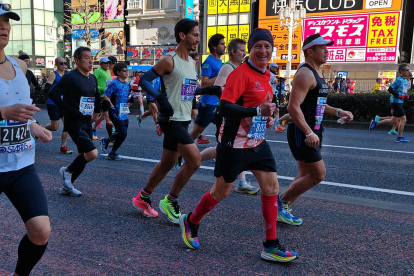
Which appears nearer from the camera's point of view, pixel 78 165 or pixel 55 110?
pixel 78 165

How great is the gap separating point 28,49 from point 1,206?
175ft

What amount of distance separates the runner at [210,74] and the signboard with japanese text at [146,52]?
38.5m

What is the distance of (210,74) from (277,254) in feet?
12.7

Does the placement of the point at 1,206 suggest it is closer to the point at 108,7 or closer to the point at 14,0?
the point at 108,7

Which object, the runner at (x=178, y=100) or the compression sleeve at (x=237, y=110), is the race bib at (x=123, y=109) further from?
the compression sleeve at (x=237, y=110)

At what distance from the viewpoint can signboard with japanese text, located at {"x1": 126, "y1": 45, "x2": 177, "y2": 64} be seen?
4469 centimetres

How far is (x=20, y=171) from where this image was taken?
7.86 feet

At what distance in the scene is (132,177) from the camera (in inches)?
237

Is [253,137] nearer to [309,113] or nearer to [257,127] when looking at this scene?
[257,127]

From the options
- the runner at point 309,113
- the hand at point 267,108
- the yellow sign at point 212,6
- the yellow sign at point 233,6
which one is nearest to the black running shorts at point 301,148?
the runner at point 309,113

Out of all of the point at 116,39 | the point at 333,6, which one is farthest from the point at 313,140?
the point at 116,39

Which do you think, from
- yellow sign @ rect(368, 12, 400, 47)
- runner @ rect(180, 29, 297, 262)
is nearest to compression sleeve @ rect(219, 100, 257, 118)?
runner @ rect(180, 29, 297, 262)

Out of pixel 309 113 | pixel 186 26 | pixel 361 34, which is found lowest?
pixel 309 113

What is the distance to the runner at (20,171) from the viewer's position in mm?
2307
